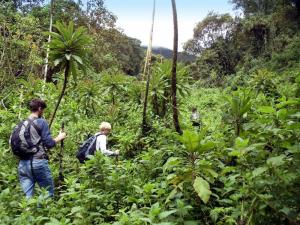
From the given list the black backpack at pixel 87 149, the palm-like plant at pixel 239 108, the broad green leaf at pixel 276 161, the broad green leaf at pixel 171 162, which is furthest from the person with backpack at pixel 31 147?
the broad green leaf at pixel 276 161

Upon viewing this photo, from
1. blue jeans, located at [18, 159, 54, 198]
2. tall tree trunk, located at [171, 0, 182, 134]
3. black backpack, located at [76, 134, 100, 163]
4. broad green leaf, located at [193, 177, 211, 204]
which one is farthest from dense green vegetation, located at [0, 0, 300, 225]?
black backpack, located at [76, 134, 100, 163]

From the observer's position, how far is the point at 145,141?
8.23 metres

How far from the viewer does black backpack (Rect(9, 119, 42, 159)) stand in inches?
198

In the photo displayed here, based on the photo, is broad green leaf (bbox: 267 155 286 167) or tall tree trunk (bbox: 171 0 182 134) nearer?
broad green leaf (bbox: 267 155 286 167)

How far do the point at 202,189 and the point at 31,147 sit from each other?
8.45 ft

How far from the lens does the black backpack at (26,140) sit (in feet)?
16.5

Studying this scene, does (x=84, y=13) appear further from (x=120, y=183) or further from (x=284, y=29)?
(x=120, y=183)

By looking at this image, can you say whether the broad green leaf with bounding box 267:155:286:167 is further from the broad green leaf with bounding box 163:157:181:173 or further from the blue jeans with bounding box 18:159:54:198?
the blue jeans with bounding box 18:159:54:198

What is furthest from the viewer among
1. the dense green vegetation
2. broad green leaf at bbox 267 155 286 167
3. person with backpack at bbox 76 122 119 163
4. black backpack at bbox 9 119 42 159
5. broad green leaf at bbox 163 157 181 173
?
person with backpack at bbox 76 122 119 163

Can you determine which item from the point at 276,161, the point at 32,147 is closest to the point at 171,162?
the point at 276,161

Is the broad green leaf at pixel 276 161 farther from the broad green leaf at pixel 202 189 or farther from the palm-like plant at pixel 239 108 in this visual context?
the palm-like plant at pixel 239 108

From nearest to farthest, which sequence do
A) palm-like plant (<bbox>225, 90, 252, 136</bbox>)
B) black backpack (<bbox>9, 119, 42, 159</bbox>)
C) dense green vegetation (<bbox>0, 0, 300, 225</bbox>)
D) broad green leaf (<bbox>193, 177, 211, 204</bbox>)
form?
1. dense green vegetation (<bbox>0, 0, 300, 225</bbox>)
2. broad green leaf (<bbox>193, 177, 211, 204</bbox>)
3. palm-like plant (<bbox>225, 90, 252, 136</bbox>)
4. black backpack (<bbox>9, 119, 42, 159</bbox>)

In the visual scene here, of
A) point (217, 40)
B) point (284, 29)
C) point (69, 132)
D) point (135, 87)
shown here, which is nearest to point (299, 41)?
point (284, 29)

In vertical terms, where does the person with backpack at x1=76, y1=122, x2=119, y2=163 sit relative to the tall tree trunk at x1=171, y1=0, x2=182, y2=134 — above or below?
below
